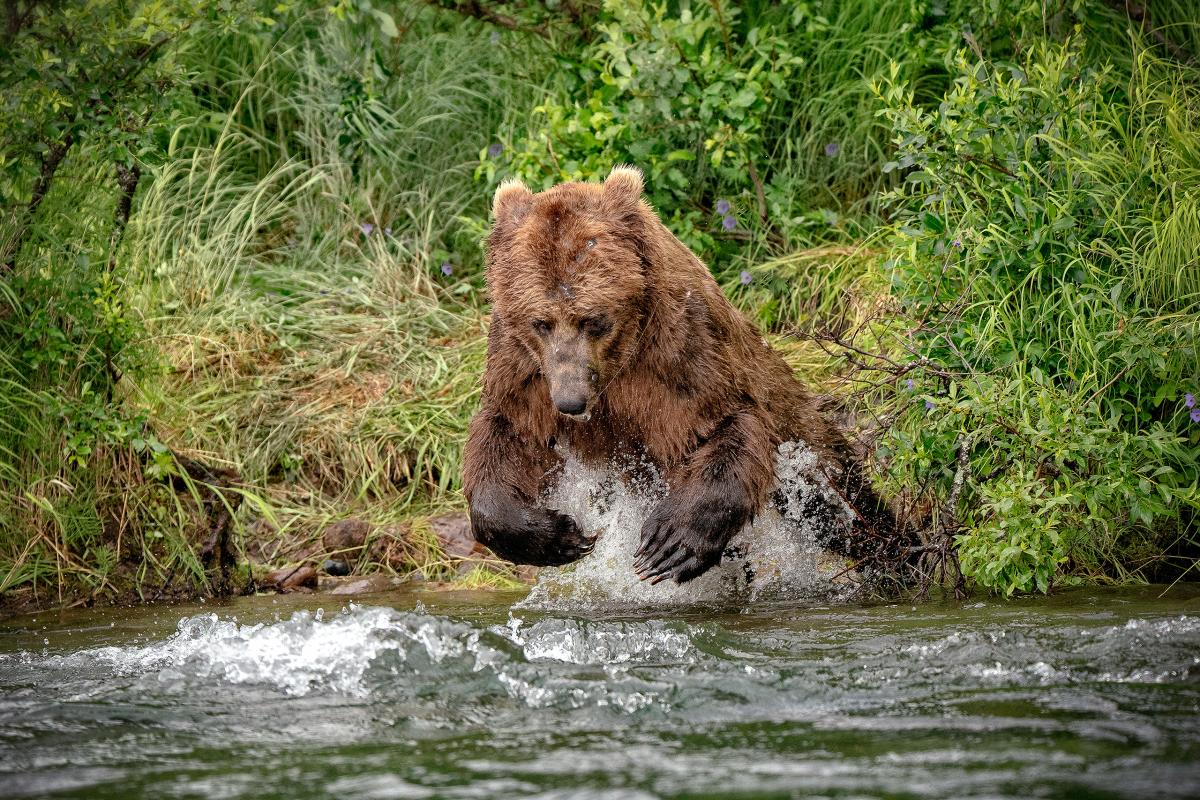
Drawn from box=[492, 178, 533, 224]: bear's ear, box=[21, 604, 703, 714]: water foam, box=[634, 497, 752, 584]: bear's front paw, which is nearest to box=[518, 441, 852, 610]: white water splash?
box=[634, 497, 752, 584]: bear's front paw

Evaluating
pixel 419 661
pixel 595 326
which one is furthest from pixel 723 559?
pixel 419 661

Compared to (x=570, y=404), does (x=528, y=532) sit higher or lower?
lower

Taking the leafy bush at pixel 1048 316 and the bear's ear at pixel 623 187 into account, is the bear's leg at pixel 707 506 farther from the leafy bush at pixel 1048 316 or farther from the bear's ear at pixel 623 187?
the bear's ear at pixel 623 187

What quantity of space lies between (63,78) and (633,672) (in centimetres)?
347

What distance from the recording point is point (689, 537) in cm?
506

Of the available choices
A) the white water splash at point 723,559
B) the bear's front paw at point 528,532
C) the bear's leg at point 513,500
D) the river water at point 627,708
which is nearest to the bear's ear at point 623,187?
the bear's leg at point 513,500

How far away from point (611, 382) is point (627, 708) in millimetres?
1896

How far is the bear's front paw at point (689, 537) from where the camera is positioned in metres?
5.05

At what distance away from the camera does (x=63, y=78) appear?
561 centimetres

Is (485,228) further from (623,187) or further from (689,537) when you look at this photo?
(689,537)

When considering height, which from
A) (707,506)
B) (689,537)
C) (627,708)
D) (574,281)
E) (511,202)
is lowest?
(627,708)

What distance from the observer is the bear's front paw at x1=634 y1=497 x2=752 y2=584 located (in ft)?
16.6

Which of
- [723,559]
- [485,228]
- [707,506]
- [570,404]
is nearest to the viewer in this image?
[570,404]

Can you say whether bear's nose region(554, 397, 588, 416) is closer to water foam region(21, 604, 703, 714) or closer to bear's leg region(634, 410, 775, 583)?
bear's leg region(634, 410, 775, 583)
